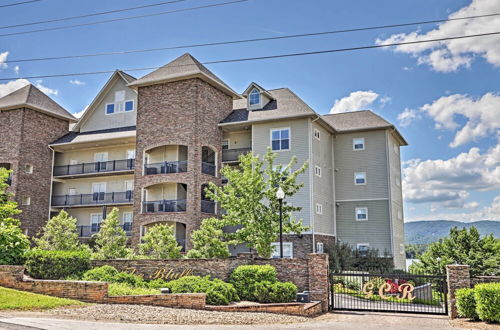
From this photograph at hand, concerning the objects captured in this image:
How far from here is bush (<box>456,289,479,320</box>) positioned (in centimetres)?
1532

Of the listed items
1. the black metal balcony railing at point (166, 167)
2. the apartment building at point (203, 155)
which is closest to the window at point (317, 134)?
the apartment building at point (203, 155)

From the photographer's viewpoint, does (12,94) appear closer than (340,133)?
No

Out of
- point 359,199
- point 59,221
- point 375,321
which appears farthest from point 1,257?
point 359,199

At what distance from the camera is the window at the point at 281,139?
32906mm

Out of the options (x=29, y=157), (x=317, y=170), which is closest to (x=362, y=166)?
(x=317, y=170)

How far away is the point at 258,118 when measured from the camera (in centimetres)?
3350

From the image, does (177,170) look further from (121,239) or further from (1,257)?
(1,257)

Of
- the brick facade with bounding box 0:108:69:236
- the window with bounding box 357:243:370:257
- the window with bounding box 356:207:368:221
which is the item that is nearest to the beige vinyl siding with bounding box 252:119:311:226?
the window with bounding box 357:243:370:257

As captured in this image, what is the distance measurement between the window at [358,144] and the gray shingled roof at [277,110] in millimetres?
5654

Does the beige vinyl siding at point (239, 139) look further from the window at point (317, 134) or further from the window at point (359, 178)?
the window at point (359, 178)

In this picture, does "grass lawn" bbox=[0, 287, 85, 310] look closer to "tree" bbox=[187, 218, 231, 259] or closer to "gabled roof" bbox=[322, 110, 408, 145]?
"tree" bbox=[187, 218, 231, 259]

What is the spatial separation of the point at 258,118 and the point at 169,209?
8556 mm

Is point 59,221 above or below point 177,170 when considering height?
below

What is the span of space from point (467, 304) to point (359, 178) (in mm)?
21122
